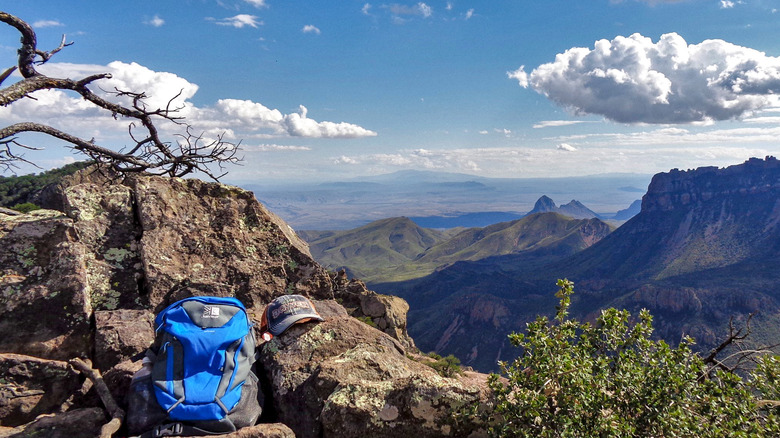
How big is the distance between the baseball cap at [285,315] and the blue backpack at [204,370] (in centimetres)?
54

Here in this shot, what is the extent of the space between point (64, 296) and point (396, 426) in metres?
6.43

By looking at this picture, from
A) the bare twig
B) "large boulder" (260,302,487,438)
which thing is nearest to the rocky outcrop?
"large boulder" (260,302,487,438)

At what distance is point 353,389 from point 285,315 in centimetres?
248

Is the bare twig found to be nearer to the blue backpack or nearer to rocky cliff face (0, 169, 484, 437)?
rocky cliff face (0, 169, 484, 437)

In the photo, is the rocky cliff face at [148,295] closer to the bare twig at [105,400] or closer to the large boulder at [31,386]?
the large boulder at [31,386]

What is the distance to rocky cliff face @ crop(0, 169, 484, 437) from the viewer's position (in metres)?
5.71

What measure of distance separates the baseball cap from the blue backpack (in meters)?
0.54

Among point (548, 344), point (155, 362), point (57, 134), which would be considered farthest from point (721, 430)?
point (57, 134)

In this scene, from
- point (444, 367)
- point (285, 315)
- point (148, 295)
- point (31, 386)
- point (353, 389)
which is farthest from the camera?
point (444, 367)

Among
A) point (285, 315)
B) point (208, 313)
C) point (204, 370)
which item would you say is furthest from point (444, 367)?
point (204, 370)

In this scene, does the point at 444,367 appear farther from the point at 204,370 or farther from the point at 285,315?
the point at 204,370

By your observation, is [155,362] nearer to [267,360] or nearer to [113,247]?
[267,360]

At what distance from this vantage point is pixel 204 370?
238 inches

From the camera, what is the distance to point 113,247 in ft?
28.0
